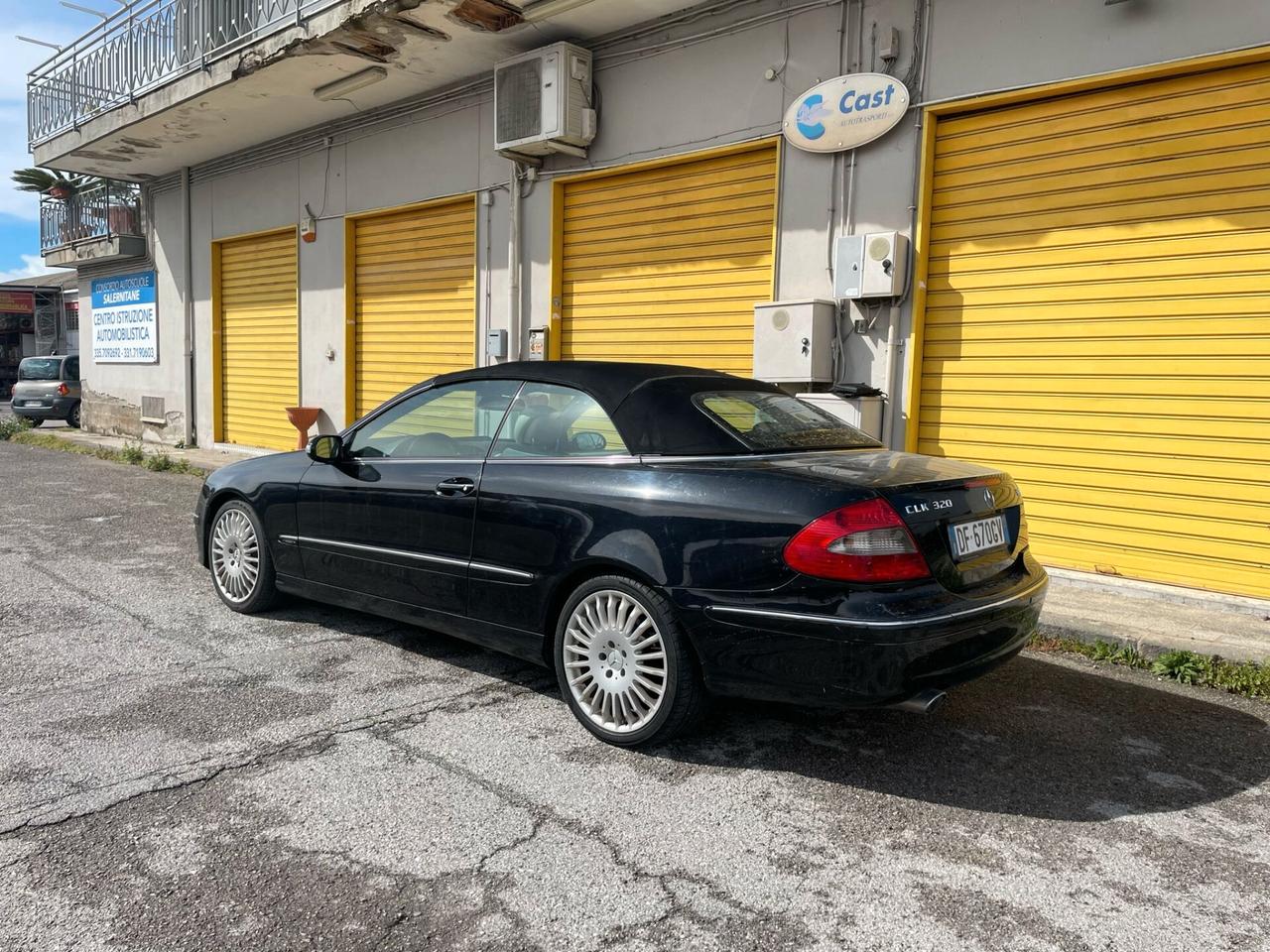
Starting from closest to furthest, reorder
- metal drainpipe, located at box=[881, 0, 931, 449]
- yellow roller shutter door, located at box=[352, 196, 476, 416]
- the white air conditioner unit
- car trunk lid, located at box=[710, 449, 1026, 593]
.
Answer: car trunk lid, located at box=[710, 449, 1026, 593]
metal drainpipe, located at box=[881, 0, 931, 449]
the white air conditioner unit
yellow roller shutter door, located at box=[352, 196, 476, 416]

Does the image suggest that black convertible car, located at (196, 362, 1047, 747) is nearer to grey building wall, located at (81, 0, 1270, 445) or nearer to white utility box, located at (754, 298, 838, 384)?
white utility box, located at (754, 298, 838, 384)

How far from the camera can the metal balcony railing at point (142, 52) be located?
1020cm

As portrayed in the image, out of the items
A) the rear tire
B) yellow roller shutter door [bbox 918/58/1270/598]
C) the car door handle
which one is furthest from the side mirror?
yellow roller shutter door [bbox 918/58/1270/598]

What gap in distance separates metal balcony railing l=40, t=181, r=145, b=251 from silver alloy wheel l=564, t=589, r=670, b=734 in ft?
50.3

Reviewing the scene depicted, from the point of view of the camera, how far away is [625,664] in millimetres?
3562

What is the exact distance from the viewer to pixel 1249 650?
15.4 ft

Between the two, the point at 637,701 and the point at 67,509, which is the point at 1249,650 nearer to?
the point at 637,701

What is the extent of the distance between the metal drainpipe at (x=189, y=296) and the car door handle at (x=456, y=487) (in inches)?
489

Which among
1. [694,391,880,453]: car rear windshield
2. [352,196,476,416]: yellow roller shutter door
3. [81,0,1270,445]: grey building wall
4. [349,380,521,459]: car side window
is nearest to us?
[694,391,880,453]: car rear windshield

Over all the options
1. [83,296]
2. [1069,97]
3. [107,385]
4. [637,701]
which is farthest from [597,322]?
[83,296]

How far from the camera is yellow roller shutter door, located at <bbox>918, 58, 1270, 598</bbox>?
18.5ft

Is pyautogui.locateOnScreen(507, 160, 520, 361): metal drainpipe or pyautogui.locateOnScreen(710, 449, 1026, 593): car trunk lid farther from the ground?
pyautogui.locateOnScreen(507, 160, 520, 361): metal drainpipe

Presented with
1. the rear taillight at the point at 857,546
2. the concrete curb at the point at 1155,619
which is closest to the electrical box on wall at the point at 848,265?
the concrete curb at the point at 1155,619

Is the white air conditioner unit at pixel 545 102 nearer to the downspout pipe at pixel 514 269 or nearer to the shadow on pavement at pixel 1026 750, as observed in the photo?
the downspout pipe at pixel 514 269
